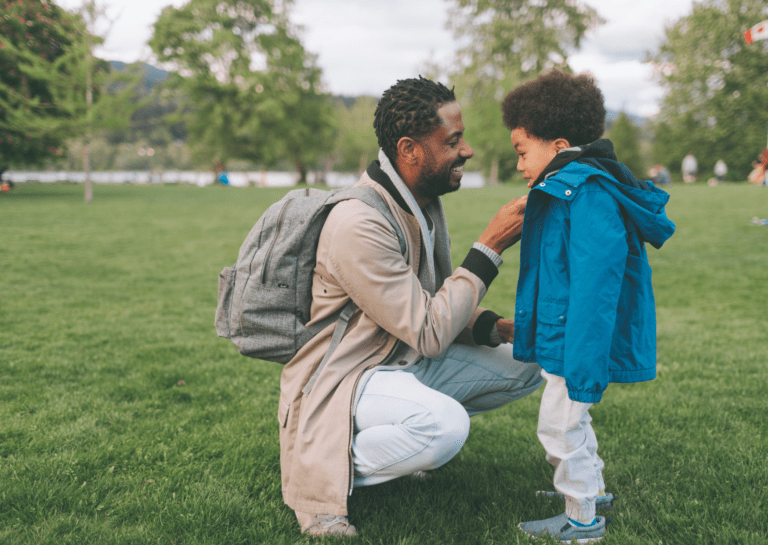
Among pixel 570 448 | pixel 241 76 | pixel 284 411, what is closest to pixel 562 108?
pixel 570 448

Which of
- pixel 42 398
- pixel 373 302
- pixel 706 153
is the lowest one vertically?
pixel 42 398

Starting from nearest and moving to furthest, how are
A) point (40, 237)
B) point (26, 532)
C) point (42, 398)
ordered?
1. point (26, 532)
2. point (42, 398)
3. point (40, 237)

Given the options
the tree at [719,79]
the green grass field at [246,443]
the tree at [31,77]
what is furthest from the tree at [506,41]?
the green grass field at [246,443]

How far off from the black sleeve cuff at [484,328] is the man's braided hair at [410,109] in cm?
91

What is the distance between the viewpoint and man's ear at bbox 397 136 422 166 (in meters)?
2.38

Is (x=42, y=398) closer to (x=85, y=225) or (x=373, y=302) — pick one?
(x=373, y=302)

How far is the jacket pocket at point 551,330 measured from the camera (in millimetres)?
2162

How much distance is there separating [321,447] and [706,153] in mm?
57109

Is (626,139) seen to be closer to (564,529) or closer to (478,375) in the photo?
(478,375)

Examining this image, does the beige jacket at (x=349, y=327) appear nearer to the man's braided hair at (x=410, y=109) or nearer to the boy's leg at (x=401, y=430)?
the boy's leg at (x=401, y=430)

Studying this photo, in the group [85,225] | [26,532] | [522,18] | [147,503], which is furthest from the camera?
[522,18]

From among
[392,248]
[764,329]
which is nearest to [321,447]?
[392,248]

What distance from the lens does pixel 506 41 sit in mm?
35188

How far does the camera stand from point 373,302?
218cm
